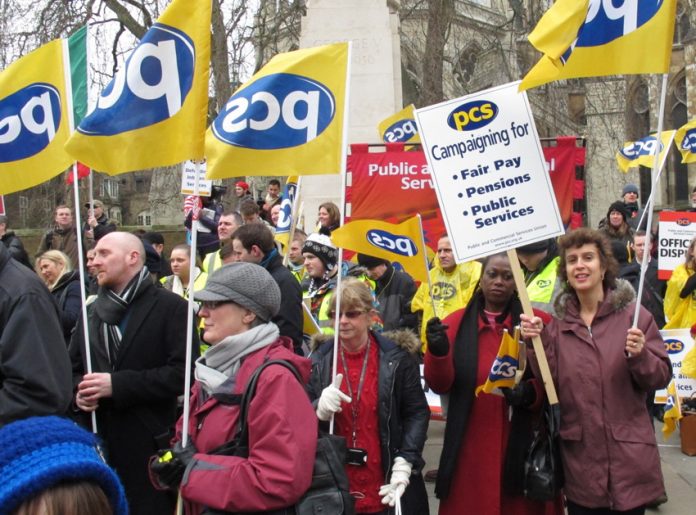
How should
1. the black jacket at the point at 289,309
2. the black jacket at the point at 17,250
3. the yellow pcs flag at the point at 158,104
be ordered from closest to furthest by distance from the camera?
1. the yellow pcs flag at the point at 158,104
2. the black jacket at the point at 289,309
3. the black jacket at the point at 17,250

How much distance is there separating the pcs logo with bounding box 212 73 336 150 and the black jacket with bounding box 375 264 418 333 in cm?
256

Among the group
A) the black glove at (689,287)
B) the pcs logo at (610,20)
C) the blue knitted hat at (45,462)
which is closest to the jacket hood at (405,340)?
the pcs logo at (610,20)

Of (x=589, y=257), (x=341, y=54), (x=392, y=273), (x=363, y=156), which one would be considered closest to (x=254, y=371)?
(x=589, y=257)

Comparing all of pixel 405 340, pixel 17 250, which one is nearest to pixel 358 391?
pixel 405 340

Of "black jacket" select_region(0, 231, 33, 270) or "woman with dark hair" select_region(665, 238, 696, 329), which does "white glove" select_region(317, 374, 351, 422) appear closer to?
"black jacket" select_region(0, 231, 33, 270)

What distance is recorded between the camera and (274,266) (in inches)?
209

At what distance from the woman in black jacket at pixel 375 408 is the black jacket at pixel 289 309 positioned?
901 mm

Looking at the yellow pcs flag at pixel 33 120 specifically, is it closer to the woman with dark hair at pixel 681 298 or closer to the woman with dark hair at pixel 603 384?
the woman with dark hair at pixel 603 384

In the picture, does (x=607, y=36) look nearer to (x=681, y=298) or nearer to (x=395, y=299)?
(x=395, y=299)

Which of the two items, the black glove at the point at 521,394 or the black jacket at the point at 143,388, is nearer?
the black glove at the point at 521,394

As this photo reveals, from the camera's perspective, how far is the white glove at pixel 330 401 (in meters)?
3.76

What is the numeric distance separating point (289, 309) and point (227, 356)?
1.88 m

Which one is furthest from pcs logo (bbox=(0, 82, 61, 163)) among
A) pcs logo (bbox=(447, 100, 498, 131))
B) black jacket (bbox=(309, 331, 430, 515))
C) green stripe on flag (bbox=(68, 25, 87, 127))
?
pcs logo (bbox=(447, 100, 498, 131))

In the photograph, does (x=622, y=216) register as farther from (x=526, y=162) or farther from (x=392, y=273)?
(x=526, y=162)
